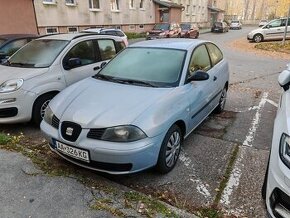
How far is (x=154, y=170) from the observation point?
344cm

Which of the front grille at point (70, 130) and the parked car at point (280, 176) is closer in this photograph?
the parked car at point (280, 176)

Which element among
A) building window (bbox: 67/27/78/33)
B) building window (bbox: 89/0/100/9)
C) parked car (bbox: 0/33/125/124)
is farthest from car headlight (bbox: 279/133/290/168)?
building window (bbox: 89/0/100/9)

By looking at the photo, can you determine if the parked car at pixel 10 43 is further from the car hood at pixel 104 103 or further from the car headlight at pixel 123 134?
the car headlight at pixel 123 134

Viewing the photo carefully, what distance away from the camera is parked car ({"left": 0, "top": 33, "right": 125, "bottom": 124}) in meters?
4.48

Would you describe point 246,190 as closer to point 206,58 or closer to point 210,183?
point 210,183

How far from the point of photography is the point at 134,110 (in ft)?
10.2

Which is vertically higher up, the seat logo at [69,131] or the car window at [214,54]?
the car window at [214,54]

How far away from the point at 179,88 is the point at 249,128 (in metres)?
2.02

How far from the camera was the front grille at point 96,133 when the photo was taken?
2.96 metres

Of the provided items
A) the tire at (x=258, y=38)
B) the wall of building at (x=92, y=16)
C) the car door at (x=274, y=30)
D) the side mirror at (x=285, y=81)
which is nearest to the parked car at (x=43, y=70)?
the side mirror at (x=285, y=81)

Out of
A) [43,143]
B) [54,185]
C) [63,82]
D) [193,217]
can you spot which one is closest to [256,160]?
[193,217]

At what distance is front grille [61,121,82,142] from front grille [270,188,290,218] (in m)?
1.97

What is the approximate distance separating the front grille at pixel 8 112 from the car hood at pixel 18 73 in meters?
0.47

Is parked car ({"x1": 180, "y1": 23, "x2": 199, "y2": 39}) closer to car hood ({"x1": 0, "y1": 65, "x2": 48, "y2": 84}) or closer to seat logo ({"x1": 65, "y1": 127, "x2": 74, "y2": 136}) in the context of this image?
car hood ({"x1": 0, "y1": 65, "x2": 48, "y2": 84})
